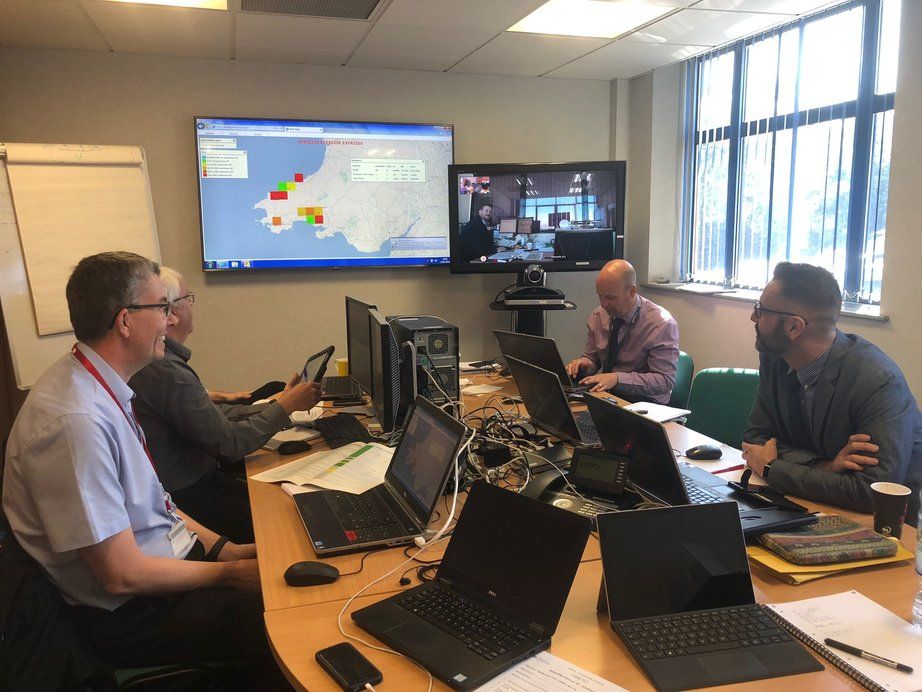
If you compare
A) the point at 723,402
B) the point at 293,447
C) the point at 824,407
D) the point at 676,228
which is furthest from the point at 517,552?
the point at 676,228

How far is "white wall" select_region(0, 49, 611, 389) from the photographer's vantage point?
4.21 meters

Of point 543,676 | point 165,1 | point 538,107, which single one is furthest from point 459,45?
point 543,676

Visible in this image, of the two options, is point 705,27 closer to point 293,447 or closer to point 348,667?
point 293,447

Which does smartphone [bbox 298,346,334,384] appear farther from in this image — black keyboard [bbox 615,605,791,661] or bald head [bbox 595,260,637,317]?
black keyboard [bbox 615,605,791,661]

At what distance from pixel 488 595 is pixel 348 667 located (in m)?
0.29

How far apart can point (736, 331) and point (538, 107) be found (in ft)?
7.12

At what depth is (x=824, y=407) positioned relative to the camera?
6.66 feet

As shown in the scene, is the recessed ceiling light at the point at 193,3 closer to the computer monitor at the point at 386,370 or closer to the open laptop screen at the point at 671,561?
the computer monitor at the point at 386,370

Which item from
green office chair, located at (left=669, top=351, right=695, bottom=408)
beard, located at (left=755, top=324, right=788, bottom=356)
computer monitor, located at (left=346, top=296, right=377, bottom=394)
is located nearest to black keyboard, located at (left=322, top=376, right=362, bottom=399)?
computer monitor, located at (left=346, top=296, right=377, bottom=394)

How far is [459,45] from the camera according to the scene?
13.7ft

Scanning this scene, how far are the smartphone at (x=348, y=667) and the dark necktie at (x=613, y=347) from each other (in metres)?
2.75

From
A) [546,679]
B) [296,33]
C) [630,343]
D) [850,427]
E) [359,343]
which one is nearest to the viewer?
[546,679]

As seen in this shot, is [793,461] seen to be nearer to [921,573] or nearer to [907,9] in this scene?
[921,573]

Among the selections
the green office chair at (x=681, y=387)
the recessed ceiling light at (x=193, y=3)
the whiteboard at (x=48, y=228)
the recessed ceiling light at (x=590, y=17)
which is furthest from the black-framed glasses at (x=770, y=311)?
the whiteboard at (x=48, y=228)
